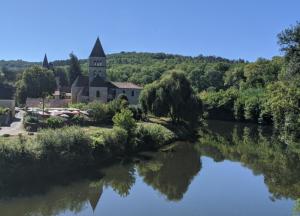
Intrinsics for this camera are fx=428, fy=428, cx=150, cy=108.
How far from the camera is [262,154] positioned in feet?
135

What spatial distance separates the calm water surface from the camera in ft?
75.8

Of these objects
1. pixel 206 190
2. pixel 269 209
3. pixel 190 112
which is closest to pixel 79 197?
pixel 206 190

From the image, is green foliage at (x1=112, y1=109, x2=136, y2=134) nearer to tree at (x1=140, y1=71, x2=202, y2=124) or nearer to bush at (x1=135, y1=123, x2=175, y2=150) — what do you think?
bush at (x1=135, y1=123, x2=175, y2=150)

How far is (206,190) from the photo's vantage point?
91.4 ft

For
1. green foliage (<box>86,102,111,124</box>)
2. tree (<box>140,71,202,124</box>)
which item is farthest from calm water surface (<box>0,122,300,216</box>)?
green foliage (<box>86,102,111,124</box>)

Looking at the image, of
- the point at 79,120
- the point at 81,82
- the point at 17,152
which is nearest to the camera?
the point at 17,152

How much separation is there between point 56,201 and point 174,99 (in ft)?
91.2

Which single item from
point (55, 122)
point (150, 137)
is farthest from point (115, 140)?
point (55, 122)

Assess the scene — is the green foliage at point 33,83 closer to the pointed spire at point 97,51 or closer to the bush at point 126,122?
the pointed spire at point 97,51

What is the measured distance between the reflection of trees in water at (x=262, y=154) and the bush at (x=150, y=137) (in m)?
3.81

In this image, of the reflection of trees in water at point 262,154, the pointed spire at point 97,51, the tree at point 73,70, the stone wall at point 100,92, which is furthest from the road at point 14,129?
the tree at point 73,70

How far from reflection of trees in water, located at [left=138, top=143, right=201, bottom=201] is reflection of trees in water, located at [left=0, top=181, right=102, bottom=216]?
14.8 feet

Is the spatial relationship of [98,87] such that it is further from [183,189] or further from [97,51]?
[183,189]

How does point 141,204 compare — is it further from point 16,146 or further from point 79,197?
point 16,146
